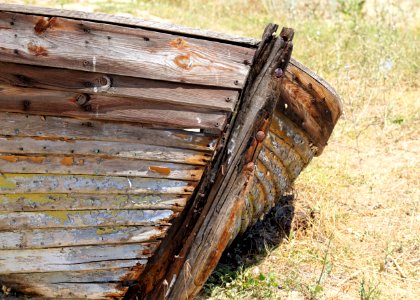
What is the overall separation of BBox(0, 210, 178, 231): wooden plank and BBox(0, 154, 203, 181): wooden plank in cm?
21

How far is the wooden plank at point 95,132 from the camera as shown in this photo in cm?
293

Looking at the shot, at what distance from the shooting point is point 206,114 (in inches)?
118

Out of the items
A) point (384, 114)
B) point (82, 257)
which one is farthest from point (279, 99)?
point (384, 114)

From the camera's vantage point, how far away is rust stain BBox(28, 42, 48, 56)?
276 centimetres

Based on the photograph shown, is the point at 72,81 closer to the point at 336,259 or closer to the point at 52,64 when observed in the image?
the point at 52,64

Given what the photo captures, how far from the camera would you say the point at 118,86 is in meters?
2.89

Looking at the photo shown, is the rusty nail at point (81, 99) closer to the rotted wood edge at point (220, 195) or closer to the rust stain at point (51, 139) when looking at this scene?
the rust stain at point (51, 139)

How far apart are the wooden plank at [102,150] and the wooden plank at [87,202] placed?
207mm

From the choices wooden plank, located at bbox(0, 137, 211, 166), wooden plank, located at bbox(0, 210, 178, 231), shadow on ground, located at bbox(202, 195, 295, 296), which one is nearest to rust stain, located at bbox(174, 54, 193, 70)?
wooden plank, located at bbox(0, 137, 211, 166)

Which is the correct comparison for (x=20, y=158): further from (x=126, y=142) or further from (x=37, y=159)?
(x=126, y=142)

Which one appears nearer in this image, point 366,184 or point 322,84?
point 322,84

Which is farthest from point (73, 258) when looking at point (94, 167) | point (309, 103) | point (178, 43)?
point (309, 103)

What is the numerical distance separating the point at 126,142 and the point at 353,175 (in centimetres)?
325

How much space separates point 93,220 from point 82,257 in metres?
0.21
